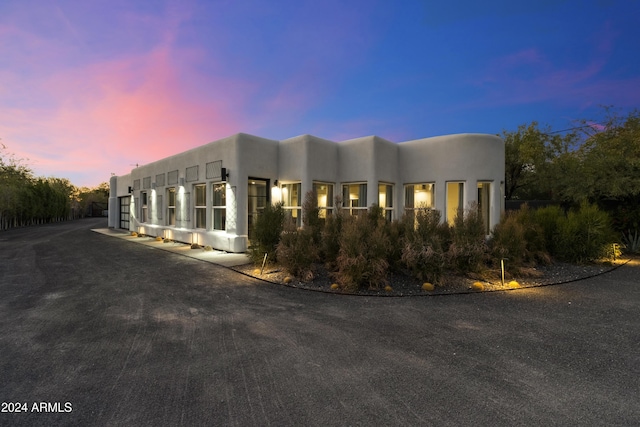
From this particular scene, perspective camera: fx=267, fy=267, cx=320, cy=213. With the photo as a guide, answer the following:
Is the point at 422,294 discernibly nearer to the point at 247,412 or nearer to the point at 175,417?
the point at 247,412

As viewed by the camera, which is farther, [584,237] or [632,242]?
[632,242]

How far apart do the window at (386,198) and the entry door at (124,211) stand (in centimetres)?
2007

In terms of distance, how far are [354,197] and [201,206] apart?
702 centimetres

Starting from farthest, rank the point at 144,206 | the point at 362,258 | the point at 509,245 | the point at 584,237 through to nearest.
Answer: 1. the point at 144,206
2. the point at 584,237
3. the point at 509,245
4. the point at 362,258

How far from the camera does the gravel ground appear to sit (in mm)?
5645

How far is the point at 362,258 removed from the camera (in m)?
5.66

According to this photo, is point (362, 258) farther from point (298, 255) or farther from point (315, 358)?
point (315, 358)

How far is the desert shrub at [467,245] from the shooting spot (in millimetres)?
6133

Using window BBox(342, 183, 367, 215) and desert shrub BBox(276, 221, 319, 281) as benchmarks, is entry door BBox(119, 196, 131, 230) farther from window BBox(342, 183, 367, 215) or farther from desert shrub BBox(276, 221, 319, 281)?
desert shrub BBox(276, 221, 319, 281)

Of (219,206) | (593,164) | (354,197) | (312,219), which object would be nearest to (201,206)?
(219,206)

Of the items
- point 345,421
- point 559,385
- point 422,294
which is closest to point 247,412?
point 345,421

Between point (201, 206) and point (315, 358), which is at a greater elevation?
point (201, 206)

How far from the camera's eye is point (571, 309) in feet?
15.1

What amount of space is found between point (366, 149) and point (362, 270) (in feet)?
22.5
